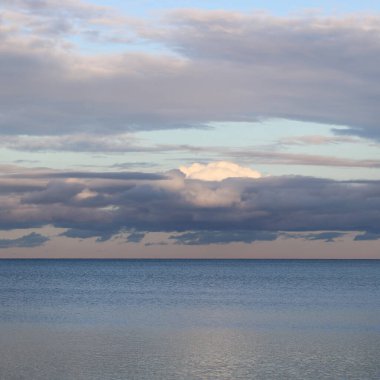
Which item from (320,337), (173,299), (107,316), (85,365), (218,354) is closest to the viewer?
(85,365)

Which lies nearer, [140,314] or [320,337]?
[320,337]

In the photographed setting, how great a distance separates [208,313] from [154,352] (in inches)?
987

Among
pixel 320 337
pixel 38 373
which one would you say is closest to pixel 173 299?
pixel 320 337

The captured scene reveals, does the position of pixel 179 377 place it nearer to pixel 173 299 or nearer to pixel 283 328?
pixel 283 328

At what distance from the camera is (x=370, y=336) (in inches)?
2058

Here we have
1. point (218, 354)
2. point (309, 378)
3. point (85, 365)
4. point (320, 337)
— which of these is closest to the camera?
point (309, 378)

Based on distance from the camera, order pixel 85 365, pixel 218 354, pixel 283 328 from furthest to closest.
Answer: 1. pixel 283 328
2. pixel 218 354
3. pixel 85 365

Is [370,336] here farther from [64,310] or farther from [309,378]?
[64,310]

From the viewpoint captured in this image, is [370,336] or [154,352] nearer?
[154,352]

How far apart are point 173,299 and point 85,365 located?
48.3 m

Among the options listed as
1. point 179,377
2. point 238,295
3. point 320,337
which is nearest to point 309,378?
point 179,377

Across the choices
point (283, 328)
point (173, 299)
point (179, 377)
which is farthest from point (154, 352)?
point (173, 299)

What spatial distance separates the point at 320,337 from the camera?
169 feet

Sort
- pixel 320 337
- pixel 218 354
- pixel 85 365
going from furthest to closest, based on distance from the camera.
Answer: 1. pixel 320 337
2. pixel 218 354
3. pixel 85 365
